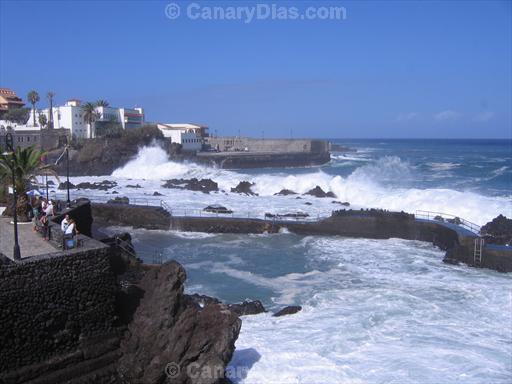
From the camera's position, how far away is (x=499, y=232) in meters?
20.4

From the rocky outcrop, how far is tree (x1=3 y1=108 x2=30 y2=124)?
56899 millimetres

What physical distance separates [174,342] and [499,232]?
51.4 ft

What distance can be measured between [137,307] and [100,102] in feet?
207

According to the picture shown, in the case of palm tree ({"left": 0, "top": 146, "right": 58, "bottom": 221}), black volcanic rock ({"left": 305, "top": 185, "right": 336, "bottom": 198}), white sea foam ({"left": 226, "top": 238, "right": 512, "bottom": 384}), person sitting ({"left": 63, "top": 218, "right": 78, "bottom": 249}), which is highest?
palm tree ({"left": 0, "top": 146, "right": 58, "bottom": 221})

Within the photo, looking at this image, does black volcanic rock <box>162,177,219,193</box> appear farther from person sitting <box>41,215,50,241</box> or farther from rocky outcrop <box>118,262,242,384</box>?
rocky outcrop <box>118,262,242,384</box>

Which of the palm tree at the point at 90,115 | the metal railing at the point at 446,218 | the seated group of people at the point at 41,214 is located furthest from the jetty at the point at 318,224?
the palm tree at the point at 90,115

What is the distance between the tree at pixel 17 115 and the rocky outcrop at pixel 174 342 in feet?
187

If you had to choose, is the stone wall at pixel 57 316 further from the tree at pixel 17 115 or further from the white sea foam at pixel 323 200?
the tree at pixel 17 115

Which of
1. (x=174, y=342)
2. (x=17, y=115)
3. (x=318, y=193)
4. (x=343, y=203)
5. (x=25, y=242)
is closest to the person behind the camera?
(x=174, y=342)

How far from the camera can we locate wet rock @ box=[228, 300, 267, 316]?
12.7 m

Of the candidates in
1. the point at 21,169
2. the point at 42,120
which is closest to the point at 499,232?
the point at 21,169

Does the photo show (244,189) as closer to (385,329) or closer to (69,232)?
(385,329)

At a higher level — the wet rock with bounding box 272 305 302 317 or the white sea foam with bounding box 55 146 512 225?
the white sea foam with bounding box 55 146 512 225

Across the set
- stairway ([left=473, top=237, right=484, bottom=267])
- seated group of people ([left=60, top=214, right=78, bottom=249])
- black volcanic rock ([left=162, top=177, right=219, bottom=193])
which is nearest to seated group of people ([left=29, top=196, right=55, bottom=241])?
seated group of people ([left=60, top=214, right=78, bottom=249])
